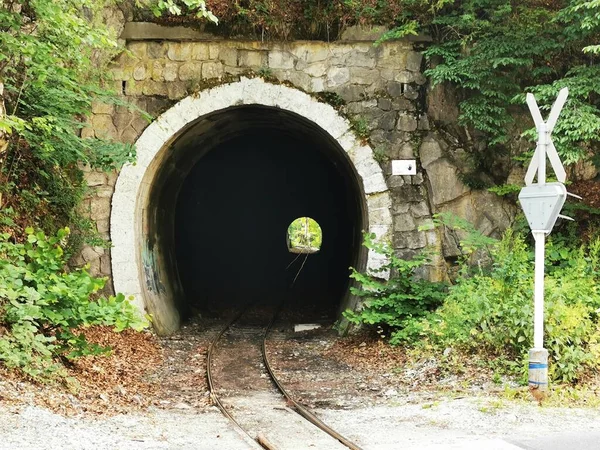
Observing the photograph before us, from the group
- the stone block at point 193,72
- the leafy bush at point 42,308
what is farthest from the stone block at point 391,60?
Answer: the leafy bush at point 42,308

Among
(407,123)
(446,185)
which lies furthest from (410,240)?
(407,123)

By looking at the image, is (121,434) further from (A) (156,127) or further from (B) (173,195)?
(B) (173,195)

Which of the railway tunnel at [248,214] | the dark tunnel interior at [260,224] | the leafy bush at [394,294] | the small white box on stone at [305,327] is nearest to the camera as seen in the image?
the leafy bush at [394,294]

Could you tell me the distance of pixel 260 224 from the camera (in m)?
21.9

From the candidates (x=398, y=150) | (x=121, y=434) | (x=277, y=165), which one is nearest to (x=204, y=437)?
(x=121, y=434)

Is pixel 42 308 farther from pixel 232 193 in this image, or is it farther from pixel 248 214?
pixel 248 214

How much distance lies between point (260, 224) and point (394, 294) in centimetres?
1199

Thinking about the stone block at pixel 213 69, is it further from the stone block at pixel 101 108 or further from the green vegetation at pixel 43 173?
the green vegetation at pixel 43 173

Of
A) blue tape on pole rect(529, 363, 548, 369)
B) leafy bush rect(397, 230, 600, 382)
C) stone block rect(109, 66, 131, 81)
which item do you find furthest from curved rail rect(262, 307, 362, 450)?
stone block rect(109, 66, 131, 81)

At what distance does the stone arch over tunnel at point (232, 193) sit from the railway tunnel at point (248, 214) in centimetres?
4

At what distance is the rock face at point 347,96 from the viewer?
1077 centimetres

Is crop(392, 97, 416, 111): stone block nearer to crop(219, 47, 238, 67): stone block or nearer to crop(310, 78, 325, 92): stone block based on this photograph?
crop(310, 78, 325, 92): stone block

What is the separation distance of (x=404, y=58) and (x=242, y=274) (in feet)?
38.1

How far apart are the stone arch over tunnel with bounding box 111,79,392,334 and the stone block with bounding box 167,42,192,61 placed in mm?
666
